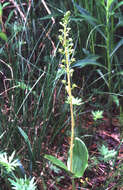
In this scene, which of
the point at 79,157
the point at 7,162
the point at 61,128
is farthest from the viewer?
the point at 61,128

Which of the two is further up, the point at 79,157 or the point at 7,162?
the point at 7,162

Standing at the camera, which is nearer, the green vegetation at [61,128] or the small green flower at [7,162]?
the small green flower at [7,162]

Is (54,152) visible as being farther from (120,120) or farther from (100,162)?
(120,120)

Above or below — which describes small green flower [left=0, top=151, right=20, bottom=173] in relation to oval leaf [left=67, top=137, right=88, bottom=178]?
above

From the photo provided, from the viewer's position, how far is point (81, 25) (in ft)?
6.11

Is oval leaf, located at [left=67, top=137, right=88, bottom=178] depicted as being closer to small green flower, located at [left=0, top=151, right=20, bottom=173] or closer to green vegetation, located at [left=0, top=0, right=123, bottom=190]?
green vegetation, located at [left=0, top=0, right=123, bottom=190]

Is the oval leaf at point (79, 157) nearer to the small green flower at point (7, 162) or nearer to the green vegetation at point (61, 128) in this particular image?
the green vegetation at point (61, 128)

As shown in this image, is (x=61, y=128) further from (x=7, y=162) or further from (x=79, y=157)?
(x=7, y=162)

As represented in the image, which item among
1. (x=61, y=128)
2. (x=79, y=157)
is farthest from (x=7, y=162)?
(x=61, y=128)

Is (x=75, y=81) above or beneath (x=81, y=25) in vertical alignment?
beneath

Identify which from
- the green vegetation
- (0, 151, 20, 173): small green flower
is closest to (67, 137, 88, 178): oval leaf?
the green vegetation

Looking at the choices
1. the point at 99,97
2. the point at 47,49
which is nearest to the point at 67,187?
the point at 99,97

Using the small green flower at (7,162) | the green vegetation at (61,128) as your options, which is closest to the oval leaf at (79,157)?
the green vegetation at (61,128)

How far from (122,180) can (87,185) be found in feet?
0.63
